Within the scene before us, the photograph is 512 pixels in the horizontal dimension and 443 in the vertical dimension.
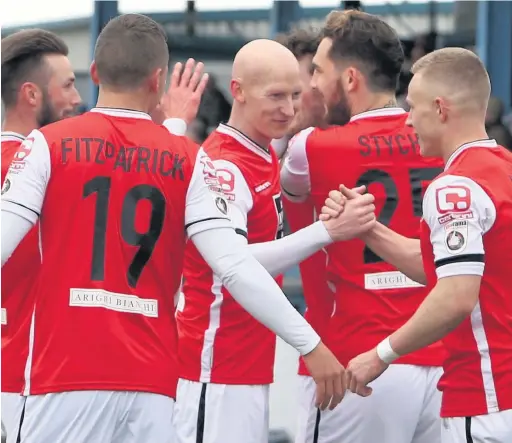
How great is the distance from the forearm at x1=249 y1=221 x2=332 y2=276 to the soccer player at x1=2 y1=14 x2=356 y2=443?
22.2 inches

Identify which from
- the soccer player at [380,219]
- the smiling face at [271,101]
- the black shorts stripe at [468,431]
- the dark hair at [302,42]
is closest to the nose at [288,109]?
the smiling face at [271,101]

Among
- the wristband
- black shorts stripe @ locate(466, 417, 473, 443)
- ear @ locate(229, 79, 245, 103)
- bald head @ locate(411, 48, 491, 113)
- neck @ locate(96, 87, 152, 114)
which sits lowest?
black shorts stripe @ locate(466, 417, 473, 443)

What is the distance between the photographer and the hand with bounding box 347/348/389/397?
15.9 feet

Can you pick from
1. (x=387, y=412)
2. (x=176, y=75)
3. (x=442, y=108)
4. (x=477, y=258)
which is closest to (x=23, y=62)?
(x=176, y=75)

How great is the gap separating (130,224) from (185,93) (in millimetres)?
1413

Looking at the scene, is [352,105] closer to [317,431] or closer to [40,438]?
[317,431]

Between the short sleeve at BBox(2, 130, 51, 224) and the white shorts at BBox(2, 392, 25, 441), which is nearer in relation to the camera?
the short sleeve at BBox(2, 130, 51, 224)

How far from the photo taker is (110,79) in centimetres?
464

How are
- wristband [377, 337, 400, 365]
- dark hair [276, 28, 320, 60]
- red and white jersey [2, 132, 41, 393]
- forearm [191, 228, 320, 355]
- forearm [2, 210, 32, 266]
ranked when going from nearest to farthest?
forearm [2, 210, 32, 266], forearm [191, 228, 320, 355], wristband [377, 337, 400, 365], red and white jersey [2, 132, 41, 393], dark hair [276, 28, 320, 60]

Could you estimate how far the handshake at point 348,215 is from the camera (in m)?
5.15

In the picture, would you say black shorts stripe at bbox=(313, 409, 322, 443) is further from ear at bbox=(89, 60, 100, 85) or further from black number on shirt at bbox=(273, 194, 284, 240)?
ear at bbox=(89, 60, 100, 85)

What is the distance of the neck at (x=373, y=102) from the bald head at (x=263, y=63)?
329 millimetres

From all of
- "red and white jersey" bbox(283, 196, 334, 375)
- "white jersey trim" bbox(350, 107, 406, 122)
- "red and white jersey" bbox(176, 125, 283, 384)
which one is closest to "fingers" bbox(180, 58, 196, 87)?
"red and white jersey" bbox(176, 125, 283, 384)

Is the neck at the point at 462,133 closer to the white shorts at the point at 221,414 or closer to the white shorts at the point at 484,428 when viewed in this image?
the white shorts at the point at 484,428
